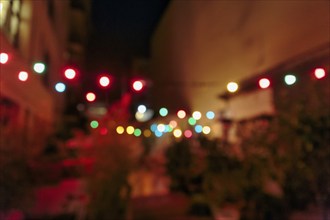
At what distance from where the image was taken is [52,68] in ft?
50.9

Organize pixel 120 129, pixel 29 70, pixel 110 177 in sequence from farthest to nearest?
pixel 29 70, pixel 120 129, pixel 110 177

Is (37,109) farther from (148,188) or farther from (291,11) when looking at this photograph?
(291,11)

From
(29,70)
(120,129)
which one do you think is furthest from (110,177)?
(29,70)

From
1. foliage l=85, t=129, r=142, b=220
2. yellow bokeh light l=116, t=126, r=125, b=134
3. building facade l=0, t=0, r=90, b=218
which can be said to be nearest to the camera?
building facade l=0, t=0, r=90, b=218

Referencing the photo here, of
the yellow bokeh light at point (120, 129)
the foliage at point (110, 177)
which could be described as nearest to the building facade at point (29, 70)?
the foliage at point (110, 177)

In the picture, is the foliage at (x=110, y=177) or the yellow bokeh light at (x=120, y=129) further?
the yellow bokeh light at (x=120, y=129)

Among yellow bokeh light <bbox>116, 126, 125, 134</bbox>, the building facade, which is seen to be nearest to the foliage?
yellow bokeh light <bbox>116, 126, 125, 134</bbox>

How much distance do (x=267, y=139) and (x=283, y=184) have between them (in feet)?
2.24

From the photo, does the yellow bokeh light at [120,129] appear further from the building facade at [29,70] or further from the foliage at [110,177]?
the building facade at [29,70]

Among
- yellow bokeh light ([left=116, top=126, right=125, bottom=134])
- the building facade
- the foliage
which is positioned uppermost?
the building facade

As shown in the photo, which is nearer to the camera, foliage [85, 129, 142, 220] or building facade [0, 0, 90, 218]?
building facade [0, 0, 90, 218]

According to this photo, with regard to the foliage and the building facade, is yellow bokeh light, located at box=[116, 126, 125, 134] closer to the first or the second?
the foliage

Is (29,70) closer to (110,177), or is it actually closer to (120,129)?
(120,129)

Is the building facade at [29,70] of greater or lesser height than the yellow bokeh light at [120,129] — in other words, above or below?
above
